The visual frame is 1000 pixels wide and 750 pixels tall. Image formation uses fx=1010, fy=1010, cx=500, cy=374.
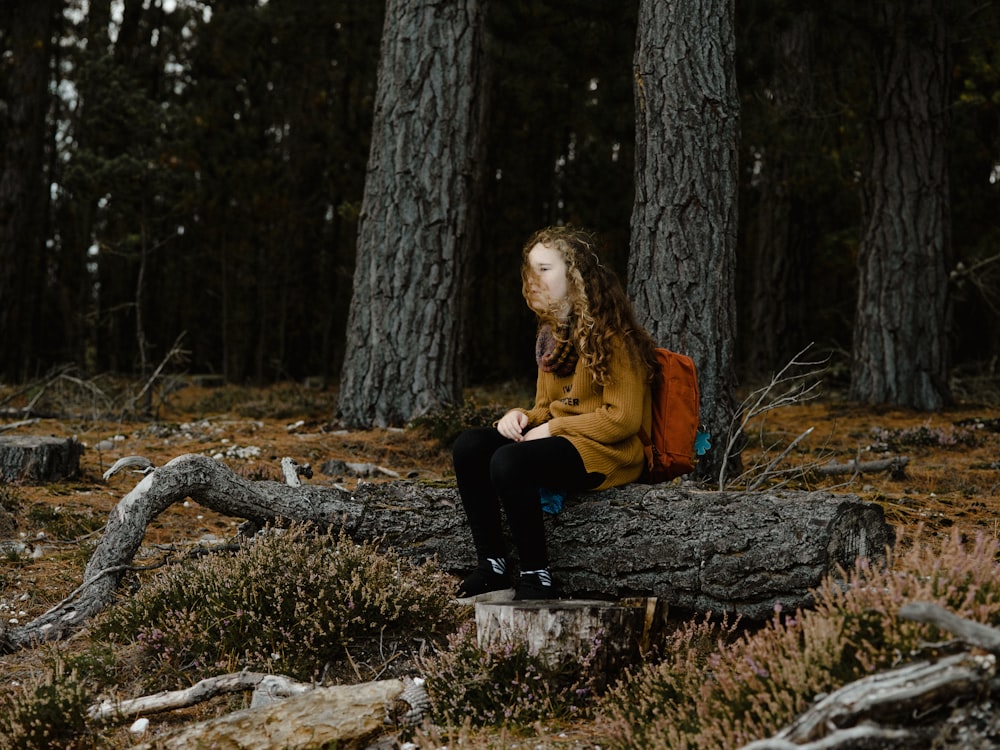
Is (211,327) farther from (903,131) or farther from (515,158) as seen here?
(903,131)

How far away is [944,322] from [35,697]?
1018 centimetres

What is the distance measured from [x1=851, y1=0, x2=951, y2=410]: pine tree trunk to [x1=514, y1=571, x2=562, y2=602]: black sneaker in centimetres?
800

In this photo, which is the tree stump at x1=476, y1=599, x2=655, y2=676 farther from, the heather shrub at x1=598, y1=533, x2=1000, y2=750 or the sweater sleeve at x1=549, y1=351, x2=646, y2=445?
the sweater sleeve at x1=549, y1=351, x2=646, y2=445

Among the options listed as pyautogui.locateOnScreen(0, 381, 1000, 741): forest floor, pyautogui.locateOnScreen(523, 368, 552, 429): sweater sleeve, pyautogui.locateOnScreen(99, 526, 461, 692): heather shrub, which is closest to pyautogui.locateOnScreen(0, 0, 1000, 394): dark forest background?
pyautogui.locateOnScreen(0, 381, 1000, 741): forest floor

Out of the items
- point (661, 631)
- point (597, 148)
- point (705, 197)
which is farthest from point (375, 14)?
point (661, 631)

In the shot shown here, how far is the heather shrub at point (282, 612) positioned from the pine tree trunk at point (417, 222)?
419 centimetres

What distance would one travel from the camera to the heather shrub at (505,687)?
3824 millimetres

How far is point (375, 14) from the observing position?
666 inches

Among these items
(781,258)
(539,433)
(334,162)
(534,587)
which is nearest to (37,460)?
(539,433)

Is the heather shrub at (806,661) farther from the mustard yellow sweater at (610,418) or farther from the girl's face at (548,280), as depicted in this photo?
the girl's face at (548,280)

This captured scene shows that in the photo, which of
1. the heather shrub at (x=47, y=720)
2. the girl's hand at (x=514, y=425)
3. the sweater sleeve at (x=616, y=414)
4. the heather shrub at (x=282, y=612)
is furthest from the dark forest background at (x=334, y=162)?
the heather shrub at (x=47, y=720)

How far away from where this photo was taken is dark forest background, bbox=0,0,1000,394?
1248 centimetres

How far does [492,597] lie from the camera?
454 centimetres

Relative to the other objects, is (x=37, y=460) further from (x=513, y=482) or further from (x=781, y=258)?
(x=781, y=258)
